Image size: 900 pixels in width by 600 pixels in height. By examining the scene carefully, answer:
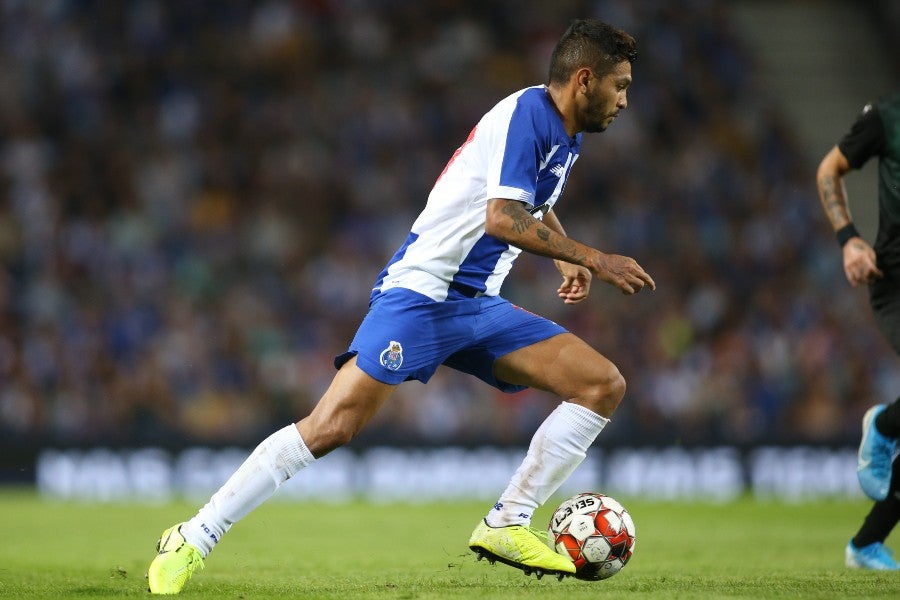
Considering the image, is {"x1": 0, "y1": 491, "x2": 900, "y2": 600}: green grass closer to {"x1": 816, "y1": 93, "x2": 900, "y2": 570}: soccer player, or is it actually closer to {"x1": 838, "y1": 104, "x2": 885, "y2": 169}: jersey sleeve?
{"x1": 816, "y1": 93, "x2": 900, "y2": 570}: soccer player

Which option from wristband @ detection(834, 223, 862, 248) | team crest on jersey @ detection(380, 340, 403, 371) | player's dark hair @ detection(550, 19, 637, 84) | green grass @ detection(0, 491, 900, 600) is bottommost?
green grass @ detection(0, 491, 900, 600)

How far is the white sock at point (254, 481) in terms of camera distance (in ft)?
17.7

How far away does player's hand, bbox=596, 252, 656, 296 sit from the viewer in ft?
17.0

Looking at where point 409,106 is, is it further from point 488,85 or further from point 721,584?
point 721,584

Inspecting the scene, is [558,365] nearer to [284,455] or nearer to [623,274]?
[623,274]

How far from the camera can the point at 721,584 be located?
5809 mm

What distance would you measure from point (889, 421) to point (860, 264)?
818 millimetres

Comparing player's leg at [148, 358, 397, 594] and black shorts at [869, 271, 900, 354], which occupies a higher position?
black shorts at [869, 271, 900, 354]

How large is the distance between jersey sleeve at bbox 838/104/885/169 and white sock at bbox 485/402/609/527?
1.99 metres

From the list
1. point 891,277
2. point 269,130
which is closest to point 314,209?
point 269,130

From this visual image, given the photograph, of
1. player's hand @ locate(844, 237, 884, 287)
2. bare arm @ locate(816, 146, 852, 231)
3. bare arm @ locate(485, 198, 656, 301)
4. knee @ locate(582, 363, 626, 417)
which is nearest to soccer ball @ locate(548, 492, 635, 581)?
knee @ locate(582, 363, 626, 417)

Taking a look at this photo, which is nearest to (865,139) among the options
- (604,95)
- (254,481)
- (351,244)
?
(604,95)

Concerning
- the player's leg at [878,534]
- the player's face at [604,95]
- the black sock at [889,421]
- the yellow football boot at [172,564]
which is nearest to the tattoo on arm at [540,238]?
the player's face at [604,95]

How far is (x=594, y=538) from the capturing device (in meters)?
5.82
